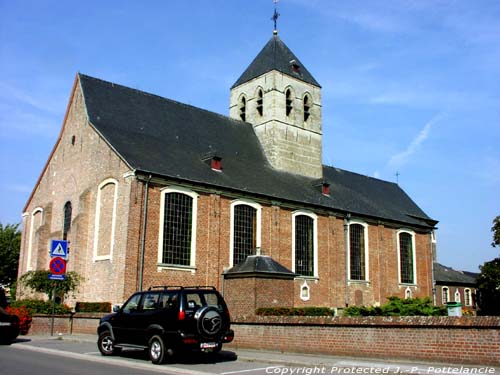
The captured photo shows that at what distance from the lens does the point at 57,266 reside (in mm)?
16781

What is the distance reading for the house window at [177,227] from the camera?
854 inches

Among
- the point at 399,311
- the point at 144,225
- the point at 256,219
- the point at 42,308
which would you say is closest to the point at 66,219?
the point at 144,225

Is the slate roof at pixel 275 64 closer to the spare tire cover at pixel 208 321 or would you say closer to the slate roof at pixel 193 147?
the slate roof at pixel 193 147

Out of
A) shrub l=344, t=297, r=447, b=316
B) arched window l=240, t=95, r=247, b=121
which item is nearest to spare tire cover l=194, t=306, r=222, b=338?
shrub l=344, t=297, r=447, b=316

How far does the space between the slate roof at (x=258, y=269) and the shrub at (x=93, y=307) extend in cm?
538

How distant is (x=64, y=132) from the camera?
26562 millimetres

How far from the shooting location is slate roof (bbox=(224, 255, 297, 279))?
21781 millimetres

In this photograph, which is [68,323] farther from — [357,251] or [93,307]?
[357,251]

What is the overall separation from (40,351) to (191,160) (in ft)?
40.6

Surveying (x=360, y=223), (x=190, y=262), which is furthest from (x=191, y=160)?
(x=360, y=223)

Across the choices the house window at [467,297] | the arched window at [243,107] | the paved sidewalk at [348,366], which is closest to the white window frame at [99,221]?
the paved sidewalk at [348,366]

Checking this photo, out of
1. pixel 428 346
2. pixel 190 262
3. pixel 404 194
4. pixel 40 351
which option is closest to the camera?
pixel 428 346

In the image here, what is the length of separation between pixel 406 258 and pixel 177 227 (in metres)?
16.5

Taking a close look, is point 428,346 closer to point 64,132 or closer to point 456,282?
point 64,132
